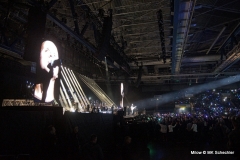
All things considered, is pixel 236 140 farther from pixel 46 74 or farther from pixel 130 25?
pixel 130 25

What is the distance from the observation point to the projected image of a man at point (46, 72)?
4.89 m

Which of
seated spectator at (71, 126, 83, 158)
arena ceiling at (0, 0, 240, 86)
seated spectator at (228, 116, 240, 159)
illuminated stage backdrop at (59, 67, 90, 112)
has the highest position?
arena ceiling at (0, 0, 240, 86)

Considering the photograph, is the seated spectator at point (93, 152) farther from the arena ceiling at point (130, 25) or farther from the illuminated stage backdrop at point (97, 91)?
the illuminated stage backdrop at point (97, 91)

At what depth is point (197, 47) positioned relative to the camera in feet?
37.2

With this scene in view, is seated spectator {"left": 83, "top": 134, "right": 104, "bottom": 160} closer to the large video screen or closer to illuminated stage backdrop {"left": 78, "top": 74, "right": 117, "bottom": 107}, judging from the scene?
the large video screen

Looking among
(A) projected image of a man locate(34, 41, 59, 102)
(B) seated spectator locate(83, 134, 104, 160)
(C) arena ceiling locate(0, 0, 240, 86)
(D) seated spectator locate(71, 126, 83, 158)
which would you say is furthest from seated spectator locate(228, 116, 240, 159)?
(A) projected image of a man locate(34, 41, 59, 102)

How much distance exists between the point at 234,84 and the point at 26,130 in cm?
2079

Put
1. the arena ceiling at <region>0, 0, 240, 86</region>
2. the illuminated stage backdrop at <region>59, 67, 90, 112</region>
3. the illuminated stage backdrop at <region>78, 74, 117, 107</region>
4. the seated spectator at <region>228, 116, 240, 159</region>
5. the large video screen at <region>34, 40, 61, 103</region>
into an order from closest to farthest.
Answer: the seated spectator at <region>228, 116, 240, 159</region> → the large video screen at <region>34, 40, 61, 103</region> → the arena ceiling at <region>0, 0, 240, 86</region> → the illuminated stage backdrop at <region>59, 67, 90, 112</region> → the illuminated stage backdrop at <region>78, 74, 117, 107</region>

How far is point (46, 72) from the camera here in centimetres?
506

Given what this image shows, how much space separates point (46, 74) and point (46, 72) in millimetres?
64

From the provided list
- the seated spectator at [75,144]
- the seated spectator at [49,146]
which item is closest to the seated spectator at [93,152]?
the seated spectator at [49,146]

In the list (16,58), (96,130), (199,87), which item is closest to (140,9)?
(96,130)

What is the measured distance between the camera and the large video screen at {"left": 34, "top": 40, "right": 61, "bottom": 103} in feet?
16.0

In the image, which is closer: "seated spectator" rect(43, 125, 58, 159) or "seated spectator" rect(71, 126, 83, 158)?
"seated spectator" rect(43, 125, 58, 159)
